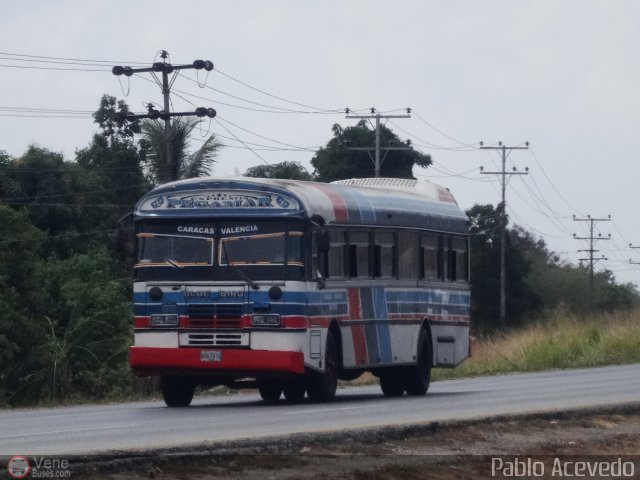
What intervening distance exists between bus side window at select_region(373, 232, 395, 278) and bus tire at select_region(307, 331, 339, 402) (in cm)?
182

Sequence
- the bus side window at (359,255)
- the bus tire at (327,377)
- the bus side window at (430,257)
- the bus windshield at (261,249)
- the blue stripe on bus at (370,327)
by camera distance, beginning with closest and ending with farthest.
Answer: the bus windshield at (261,249) < the bus tire at (327,377) < the bus side window at (359,255) < the blue stripe on bus at (370,327) < the bus side window at (430,257)

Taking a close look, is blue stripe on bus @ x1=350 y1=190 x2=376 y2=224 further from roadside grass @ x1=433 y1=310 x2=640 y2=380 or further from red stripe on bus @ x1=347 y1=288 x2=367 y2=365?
roadside grass @ x1=433 y1=310 x2=640 y2=380

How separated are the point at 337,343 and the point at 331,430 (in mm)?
6159

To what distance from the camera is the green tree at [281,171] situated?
200ft

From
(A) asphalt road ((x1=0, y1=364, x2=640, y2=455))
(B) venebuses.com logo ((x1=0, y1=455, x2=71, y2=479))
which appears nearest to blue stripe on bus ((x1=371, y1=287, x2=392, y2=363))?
(A) asphalt road ((x1=0, y1=364, x2=640, y2=455))

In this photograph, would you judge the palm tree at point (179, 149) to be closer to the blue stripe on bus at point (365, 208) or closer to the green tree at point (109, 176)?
the green tree at point (109, 176)

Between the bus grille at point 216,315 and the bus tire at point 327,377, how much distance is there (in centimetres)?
150

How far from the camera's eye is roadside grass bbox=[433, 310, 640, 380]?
123ft

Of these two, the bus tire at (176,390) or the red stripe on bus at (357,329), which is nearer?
→ the bus tire at (176,390)

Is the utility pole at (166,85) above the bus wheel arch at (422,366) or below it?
above

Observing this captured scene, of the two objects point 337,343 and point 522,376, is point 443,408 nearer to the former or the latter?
point 337,343

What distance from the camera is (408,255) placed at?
77.4ft

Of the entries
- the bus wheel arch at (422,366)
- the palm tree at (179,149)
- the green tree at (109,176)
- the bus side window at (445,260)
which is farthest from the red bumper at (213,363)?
the green tree at (109,176)

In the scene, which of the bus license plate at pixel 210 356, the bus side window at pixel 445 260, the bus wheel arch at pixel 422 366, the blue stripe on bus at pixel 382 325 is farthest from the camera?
the bus side window at pixel 445 260
